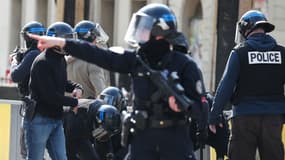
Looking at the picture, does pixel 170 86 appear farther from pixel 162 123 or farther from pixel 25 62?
pixel 25 62

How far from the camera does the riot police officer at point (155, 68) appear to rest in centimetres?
544

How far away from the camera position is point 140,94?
551 centimetres

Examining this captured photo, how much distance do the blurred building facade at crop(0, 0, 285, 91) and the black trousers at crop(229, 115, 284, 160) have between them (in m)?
7.20

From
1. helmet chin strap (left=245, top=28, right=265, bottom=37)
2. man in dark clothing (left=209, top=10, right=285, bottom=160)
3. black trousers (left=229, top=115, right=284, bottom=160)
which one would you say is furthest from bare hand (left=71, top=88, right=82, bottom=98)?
helmet chin strap (left=245, top=28, right=265, bottom=37)

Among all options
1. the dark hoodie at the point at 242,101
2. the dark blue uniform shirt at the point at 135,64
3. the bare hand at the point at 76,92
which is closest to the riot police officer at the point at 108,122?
the bare hand at the point at 76,92

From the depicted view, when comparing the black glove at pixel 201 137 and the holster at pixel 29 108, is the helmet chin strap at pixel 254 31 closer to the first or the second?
the black glove at pixel 201 137

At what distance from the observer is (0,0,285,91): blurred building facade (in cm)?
1466

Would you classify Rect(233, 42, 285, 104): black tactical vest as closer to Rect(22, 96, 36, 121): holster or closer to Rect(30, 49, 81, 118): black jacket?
Rect(30, 49, 81, 118): black jacket

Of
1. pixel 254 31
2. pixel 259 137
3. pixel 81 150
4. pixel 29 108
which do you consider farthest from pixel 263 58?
pixel 29 108

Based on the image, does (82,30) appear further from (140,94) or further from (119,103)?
(140,94)

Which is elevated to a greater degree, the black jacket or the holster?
the black jacket

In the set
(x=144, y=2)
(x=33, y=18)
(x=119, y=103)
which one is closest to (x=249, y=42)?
(x=119, y=103)

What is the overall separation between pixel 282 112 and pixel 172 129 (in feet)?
6.52

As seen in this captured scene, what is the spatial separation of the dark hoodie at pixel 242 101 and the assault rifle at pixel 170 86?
175 cm
